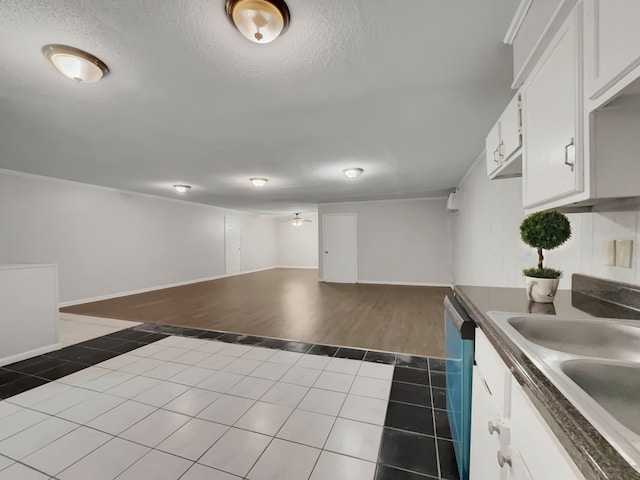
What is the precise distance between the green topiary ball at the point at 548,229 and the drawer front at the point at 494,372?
2.15 feet

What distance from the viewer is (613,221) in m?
1.29

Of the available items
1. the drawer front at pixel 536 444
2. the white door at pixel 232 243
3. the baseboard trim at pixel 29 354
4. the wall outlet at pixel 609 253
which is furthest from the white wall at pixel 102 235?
the wall outlet at pixel 609 253

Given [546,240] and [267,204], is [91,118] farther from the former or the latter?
[267,204]

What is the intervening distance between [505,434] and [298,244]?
426 inches

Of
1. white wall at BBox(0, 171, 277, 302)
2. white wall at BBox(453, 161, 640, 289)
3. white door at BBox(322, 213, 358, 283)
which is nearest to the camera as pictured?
white wall at BBox(453, 161, 640, 289)

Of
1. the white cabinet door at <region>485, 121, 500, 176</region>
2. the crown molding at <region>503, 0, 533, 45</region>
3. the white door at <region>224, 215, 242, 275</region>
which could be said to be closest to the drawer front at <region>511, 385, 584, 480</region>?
the white cabinet door at <region>485, 121, 500, 176</region>

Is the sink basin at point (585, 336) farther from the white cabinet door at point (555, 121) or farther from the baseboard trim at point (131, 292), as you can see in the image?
the baseboard trim at point (131, 292)

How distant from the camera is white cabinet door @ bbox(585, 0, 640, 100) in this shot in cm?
71

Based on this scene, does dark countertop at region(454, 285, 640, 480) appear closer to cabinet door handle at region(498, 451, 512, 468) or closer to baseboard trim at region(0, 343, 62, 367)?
cabinet door handle at region(498, 451, 512, 468)

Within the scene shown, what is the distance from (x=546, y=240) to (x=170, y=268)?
295 inches

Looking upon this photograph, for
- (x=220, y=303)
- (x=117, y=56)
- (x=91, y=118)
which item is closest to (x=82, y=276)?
(x=220, y=303)

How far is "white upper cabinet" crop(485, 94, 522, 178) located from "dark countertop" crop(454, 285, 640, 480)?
81 cm

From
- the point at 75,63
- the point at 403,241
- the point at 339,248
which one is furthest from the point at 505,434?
the point at 339,248

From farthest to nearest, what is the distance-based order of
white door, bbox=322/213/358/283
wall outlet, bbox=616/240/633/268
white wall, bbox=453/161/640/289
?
white door, bbox=322/213/358/283
white wall, bbox=453/161/640/289
wall outlet, bbox=616/240/633/268
